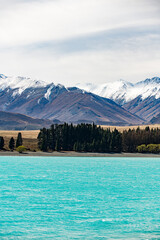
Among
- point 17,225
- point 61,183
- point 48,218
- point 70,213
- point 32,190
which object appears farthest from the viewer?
point 61,183

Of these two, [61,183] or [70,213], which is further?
[61,183]

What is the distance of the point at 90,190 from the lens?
82.4 meters

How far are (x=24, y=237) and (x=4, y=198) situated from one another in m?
27.2

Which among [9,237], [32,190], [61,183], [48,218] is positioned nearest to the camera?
[9,237]

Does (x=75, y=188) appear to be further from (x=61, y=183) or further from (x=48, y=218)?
(x=48, y=218)

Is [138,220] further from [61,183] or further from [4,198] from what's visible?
[61,183]

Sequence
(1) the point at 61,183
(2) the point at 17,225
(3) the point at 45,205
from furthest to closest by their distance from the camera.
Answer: (1) the point at 61,183 → (3) the point at 45,205 → (2) the point at 17,225

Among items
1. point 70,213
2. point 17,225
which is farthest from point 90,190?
point 17,225

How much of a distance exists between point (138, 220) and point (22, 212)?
15.8m

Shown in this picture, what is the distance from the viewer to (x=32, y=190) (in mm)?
80812

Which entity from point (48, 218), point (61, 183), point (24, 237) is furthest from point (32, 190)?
point (24, 237)

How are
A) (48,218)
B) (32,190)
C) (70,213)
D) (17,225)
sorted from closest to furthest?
(17,225) < (48,218) < (70,213) < (32,190)

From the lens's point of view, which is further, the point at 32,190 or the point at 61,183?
the point at 61,183

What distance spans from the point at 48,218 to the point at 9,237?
1057cm
